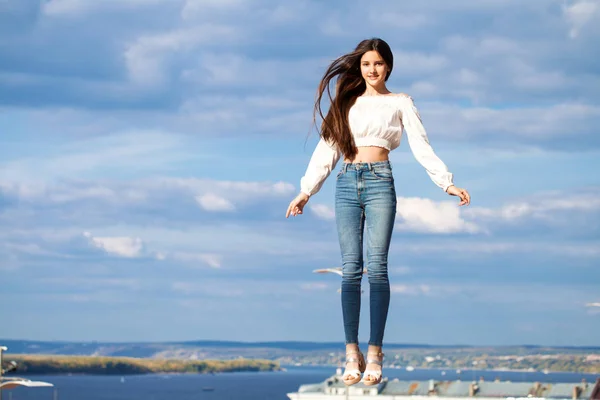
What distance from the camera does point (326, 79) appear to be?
1323cm

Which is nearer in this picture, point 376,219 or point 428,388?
point 376,219

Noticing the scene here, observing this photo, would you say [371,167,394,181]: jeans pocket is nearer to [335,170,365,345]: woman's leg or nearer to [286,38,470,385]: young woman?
[286,38,470,385]: young woman

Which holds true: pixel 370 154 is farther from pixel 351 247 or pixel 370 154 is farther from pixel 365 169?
pixel 351 247

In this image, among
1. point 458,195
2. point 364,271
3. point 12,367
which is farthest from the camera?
point 12,367

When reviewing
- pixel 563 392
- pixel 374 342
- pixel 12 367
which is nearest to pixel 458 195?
pixel 374 342

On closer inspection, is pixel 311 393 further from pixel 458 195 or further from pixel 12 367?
pixel 458 195

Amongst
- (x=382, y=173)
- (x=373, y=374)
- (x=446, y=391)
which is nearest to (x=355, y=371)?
(x=373, y=374)

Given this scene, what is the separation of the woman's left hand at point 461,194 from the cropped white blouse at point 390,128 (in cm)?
20

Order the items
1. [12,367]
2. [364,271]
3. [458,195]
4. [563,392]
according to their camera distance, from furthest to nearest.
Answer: [563,392] < [12,367] < [364,271] < [458,195]

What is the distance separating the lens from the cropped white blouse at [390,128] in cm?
1292

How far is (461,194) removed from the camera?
12.4 meters

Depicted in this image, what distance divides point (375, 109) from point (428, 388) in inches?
5302

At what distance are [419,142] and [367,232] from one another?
98 centimetres

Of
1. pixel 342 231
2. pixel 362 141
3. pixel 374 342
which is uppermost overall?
pixel 362 141
